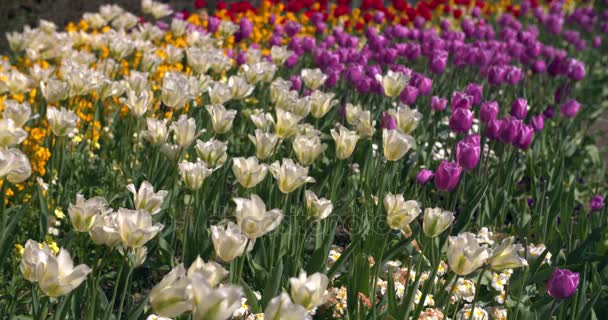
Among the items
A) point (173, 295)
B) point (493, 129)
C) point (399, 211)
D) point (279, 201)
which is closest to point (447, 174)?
point (399, 211)

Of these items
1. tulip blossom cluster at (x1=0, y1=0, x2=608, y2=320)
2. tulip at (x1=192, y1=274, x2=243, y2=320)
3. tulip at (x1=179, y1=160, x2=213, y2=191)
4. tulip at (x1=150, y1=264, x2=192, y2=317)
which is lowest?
tulip blossom cluster at (x1=0, y1=0, x2=608, y2=320)

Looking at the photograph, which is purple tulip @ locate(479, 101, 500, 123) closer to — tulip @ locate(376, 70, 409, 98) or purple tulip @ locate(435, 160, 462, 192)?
tulip @ locate(376, 70, 409, 98)

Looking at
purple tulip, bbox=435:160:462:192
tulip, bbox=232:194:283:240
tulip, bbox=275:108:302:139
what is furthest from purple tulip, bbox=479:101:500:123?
tulip, bbox=232:194:283:240

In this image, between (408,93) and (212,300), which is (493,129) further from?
(212,300)

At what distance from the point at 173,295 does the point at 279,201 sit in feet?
4.89

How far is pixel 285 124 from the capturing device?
3.17 metres

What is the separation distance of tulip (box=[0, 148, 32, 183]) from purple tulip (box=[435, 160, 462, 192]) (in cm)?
147

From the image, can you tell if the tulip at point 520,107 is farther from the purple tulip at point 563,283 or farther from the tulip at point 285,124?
the purple tulip at point 563,283

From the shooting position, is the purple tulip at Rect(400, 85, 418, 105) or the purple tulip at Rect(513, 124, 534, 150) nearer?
the purple tulip at Rect(513, 124, 534, 150)

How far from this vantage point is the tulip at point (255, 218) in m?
2.09

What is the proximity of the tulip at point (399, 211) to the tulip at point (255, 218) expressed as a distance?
1.73 feet

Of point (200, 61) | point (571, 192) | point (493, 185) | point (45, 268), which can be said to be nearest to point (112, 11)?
point (200, 61)

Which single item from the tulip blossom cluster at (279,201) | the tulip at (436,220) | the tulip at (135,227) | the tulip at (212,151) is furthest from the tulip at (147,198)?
the tulip at (436,220)

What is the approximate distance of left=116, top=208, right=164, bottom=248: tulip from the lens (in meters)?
2.00
